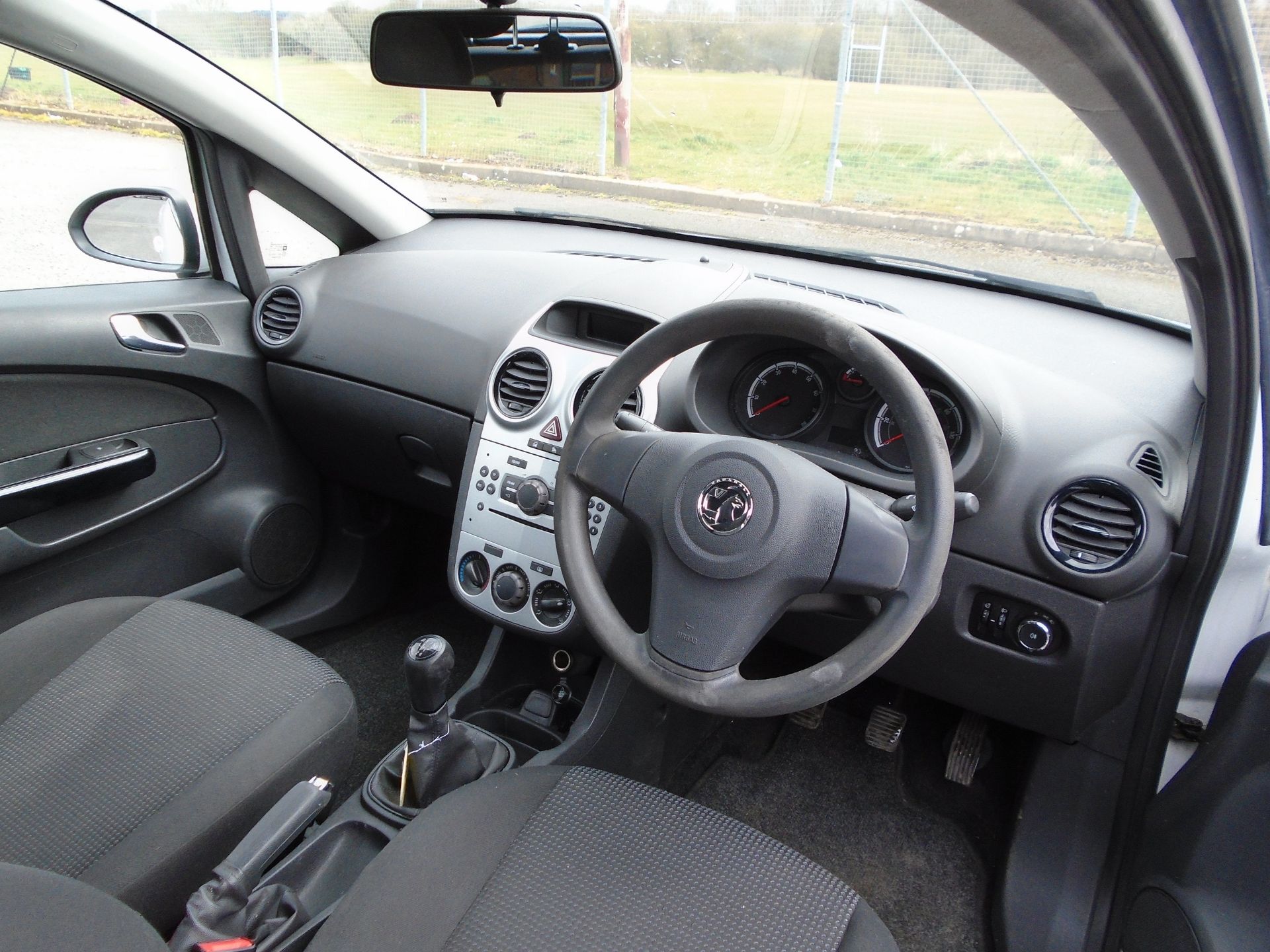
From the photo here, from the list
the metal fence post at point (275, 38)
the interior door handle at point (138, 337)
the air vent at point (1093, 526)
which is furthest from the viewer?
the metal fence post at point (275, 38)

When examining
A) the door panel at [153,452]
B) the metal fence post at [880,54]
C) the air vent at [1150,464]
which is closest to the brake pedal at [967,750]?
the air vent at [1150,464]

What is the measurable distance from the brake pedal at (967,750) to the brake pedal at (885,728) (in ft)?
0.44

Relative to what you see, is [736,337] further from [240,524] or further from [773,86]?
[240,524]

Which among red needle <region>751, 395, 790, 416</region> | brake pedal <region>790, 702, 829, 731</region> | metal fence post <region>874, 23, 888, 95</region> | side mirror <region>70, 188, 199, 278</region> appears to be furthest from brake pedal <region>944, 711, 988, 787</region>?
side mirror <region>70, 188, 199, 278</region>

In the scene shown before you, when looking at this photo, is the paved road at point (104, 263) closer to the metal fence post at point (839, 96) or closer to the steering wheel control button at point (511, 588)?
the metal fence post at point (839, 96)

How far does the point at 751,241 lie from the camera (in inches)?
93.2

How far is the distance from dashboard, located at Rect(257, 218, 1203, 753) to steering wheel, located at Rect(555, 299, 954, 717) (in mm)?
104

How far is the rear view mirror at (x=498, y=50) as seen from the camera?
1.71 m

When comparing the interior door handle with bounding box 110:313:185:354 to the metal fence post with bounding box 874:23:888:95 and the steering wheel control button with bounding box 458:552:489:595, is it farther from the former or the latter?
the metal fence post with bounding box 874:23:888:95

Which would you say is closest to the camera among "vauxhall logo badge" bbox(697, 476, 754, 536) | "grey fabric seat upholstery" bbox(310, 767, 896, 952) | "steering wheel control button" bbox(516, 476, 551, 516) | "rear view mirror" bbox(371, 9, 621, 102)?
"grey fabric seat upholstery" bbox(310, 767, 896, 952)

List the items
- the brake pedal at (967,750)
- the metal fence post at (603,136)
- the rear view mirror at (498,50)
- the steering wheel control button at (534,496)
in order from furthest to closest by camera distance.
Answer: the metal fence post at (603,136), the brake pedal at (967,750), the steering wheel control button at (534,496), the rear view mirror at (498,50)

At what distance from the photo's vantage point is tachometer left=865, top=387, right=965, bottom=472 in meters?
1.59

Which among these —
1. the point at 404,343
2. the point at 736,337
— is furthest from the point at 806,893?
the point at 404,343

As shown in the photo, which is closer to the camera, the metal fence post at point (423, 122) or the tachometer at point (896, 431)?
the tachometer at point (896, 431)
